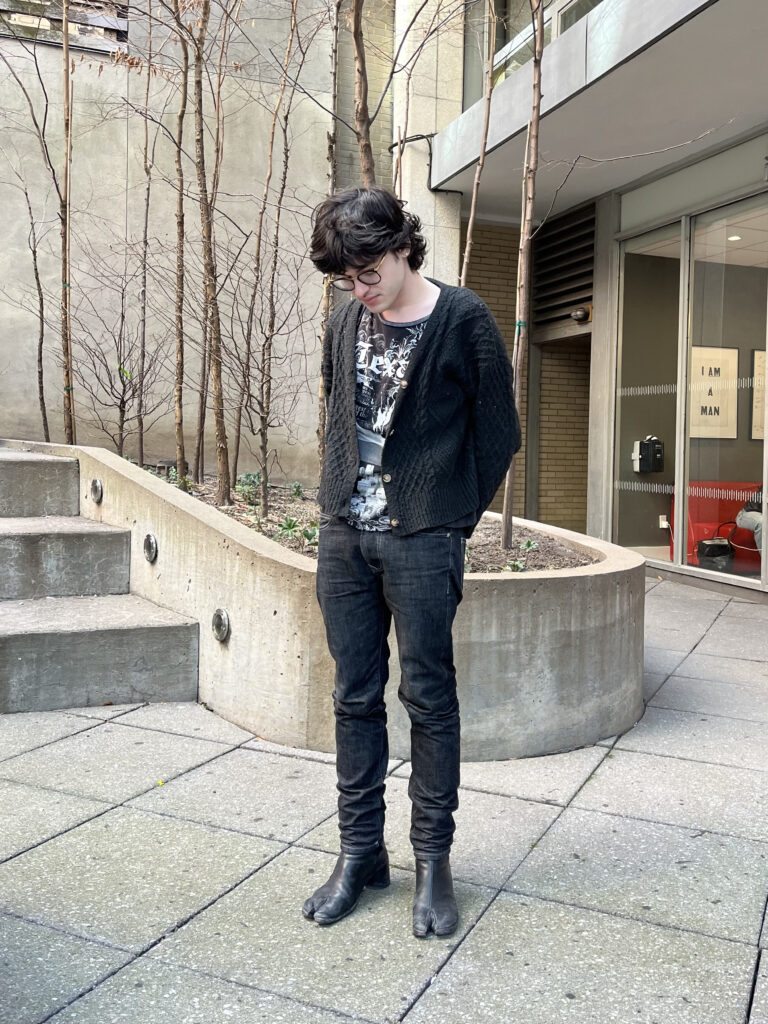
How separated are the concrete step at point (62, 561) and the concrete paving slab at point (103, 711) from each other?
98 centimetres

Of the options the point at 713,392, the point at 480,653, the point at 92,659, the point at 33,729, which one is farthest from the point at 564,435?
the point at 33,729

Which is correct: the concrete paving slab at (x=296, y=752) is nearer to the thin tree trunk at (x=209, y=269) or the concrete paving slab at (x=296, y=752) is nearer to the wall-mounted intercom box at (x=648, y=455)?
the thin tree trunk at (x=209, y=269)

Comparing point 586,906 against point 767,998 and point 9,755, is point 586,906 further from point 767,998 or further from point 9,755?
point 9,755

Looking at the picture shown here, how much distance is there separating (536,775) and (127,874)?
1.64 m

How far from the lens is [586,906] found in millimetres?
2641

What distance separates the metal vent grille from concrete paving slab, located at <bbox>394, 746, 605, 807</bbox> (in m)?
7.56

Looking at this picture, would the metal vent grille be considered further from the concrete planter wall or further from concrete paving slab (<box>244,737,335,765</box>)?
concrete paving slab (<box>244,737,335,765</box>)

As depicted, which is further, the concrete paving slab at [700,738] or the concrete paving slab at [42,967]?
the concrete paving slab at [700,738]

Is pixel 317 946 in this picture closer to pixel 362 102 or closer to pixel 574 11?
pixel 362 102

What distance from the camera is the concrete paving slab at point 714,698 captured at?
15.1 ft

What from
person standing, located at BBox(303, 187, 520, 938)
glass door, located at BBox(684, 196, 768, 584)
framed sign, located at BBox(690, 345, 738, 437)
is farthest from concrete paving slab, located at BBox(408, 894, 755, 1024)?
framed sign, located at BBox(690, 345, 738, 437)

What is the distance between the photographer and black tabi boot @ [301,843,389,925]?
8.28ft

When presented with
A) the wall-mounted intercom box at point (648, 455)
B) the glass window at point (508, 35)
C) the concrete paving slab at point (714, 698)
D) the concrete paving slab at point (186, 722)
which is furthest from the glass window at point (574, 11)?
the concrete paving slab at point (186, 722)

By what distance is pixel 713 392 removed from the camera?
841cm
